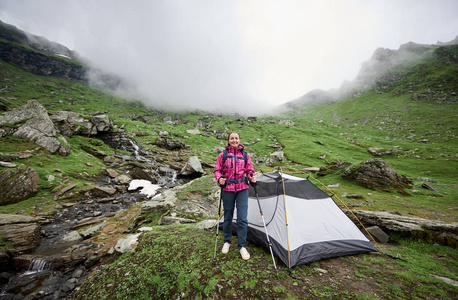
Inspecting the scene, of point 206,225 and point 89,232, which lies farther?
point 89,232

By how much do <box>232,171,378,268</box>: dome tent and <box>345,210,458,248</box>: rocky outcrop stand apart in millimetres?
2654

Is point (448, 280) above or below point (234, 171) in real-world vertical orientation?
below

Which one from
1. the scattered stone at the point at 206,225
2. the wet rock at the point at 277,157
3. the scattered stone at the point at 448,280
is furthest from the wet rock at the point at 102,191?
the wet rock at the point at 277,157

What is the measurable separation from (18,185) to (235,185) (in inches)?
779

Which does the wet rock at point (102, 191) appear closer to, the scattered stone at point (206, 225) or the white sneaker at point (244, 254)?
the scattered stone at point (206, 225)

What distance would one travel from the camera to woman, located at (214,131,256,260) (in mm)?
6059

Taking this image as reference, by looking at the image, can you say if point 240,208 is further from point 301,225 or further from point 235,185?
point 301,225

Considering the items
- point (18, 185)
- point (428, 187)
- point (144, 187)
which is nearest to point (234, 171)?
point (144, 187)

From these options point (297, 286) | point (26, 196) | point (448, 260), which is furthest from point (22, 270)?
point (448, 260)

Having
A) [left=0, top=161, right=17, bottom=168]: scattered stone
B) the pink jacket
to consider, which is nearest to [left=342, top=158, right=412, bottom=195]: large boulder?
the pink jacket

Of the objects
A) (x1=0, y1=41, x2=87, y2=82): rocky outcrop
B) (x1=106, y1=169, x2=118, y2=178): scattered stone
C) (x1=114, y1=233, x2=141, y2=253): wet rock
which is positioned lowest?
(x1=106, y1=169, x2=118, y2=178): scattered stone

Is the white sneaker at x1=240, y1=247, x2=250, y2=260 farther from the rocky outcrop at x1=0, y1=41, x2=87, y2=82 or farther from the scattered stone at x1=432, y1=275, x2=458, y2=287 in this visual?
the rocky outcrop at x1=0, y1=41, x2=87, y2=82

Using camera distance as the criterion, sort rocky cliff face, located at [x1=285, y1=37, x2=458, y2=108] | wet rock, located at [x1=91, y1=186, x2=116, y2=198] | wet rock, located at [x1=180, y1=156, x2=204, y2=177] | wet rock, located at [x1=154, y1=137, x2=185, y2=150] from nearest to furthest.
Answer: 1. wet rock, located at [x1=91, y1=186, x2=116, y2=198]
2. wet rock, located at [x1=180, y1=156, x2=204, y2=177]
3. wet rock, located at [x1=154, y1=137, x2=185, y2=150]
4. rocky cliff face, located at [x1=285, y1=37, x2=458, y2=108]

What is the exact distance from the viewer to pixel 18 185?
13.5 metres
